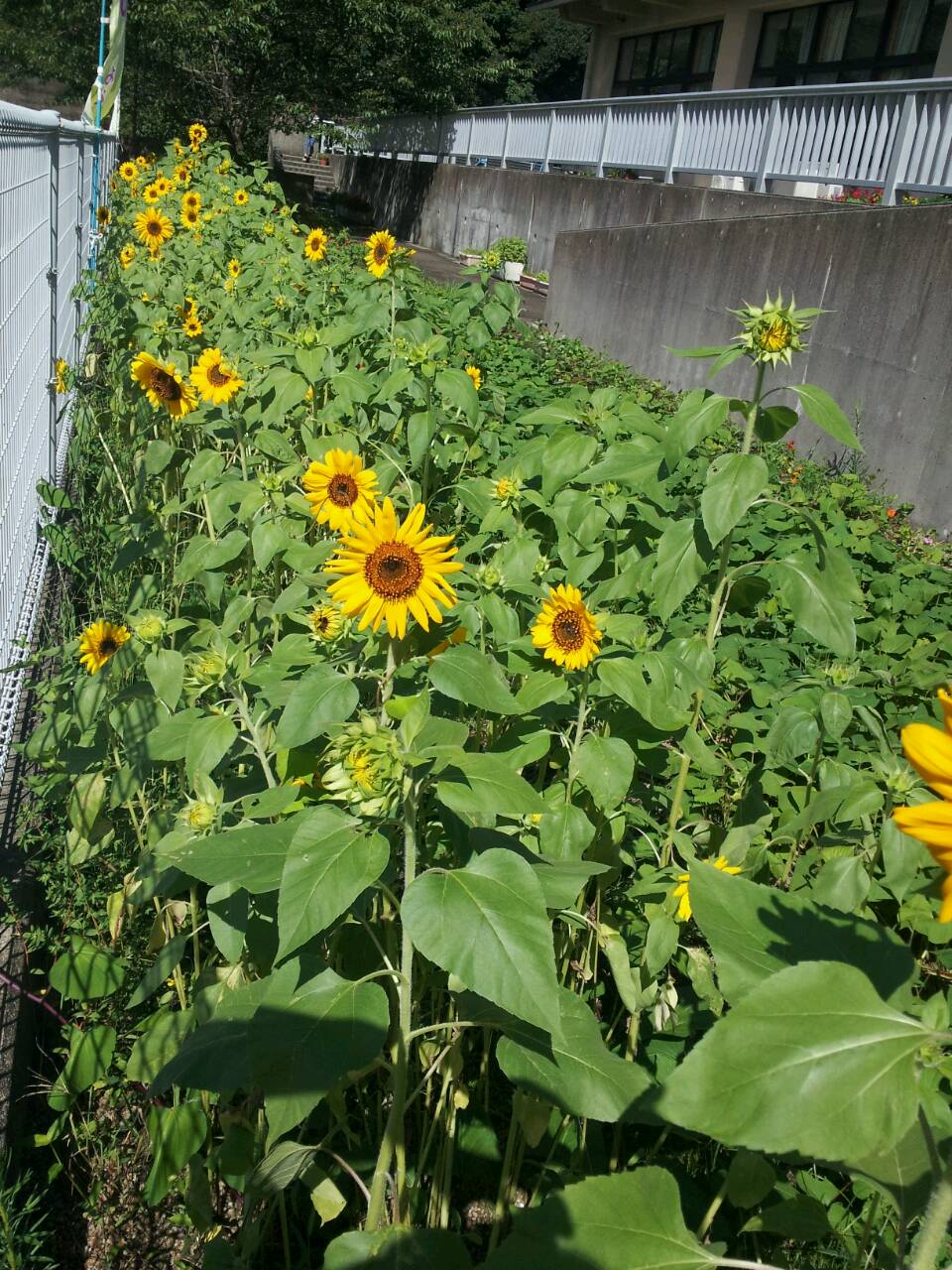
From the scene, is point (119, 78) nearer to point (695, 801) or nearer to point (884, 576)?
point (884, 576)

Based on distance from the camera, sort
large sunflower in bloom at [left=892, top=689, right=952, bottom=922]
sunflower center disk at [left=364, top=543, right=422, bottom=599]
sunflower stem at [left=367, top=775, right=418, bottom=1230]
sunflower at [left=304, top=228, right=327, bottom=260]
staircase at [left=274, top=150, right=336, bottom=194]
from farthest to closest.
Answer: staircase at [left=274, top=150, right=336, bottom=194]
sunflower at [left=304, top=228, right=327, bottom=260]
sunflower center disk at [left=364, top=543, right=422, bottom=599]
sunflower stem at [left=367, top=775, right=418, bottom=1230]
large sunflower in bloom at [left=892, top=689, right=952, bottom=922]

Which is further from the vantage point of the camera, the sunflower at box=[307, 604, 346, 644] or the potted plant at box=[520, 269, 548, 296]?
the potted plant at box=[520, 269, 548, 296]

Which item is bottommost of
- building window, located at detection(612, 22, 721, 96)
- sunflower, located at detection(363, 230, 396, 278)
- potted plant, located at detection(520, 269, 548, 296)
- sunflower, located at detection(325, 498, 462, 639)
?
potted plant, located at detection(520, 269, 548, 296)

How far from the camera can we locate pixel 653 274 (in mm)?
9273

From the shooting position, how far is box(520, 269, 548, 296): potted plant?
526 inches

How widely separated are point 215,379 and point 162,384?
0.64 feet

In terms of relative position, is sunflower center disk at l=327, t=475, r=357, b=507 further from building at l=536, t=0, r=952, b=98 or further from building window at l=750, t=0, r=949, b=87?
building window at l=750, t=0, r=949, b=87

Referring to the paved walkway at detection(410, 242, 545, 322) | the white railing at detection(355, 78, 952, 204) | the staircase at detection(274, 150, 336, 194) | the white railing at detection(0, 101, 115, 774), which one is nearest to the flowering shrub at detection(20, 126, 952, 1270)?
the white railing at detection(0, 101, 115, 774)

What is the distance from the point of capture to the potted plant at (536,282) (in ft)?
43.8

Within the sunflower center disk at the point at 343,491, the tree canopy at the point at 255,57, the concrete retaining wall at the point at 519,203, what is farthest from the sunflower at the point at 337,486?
the tree canopy at the point at 255,57

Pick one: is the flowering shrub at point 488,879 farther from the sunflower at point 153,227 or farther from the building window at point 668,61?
the building window at point 668,61

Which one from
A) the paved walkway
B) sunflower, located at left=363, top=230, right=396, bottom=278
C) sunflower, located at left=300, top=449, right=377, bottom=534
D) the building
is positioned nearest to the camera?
sunflower, located at left=300, top=449, right=377, bottom=534

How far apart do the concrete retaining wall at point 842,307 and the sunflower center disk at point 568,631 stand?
4.54 meters

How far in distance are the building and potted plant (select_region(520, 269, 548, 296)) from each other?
4746 millimetres
